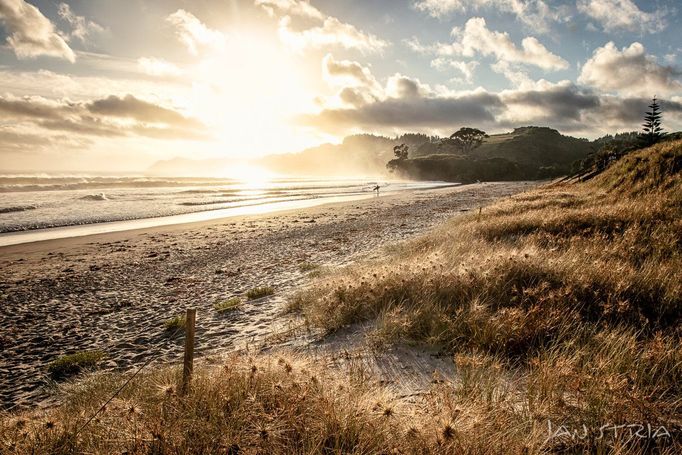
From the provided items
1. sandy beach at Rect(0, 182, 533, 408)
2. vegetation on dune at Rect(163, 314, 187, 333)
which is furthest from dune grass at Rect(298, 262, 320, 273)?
vegetation on dune at Rect(163, 314, 187, 333)

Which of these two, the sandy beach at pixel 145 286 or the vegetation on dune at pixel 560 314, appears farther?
the sandy beach at pixel 145 286

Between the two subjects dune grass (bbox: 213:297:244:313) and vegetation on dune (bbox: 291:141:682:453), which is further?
dune grass (bbox: 213:297:244:313)

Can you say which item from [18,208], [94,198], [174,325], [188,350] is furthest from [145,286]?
[94,198]

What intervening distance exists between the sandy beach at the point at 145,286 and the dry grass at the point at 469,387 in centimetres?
199

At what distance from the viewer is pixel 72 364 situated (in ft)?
22.7

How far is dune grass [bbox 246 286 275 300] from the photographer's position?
10.6 meters

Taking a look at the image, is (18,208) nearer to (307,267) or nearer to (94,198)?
(94,198)

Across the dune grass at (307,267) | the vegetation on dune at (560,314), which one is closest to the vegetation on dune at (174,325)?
the vegetation on dune at (560,314)

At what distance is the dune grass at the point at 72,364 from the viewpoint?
6751 millimetres

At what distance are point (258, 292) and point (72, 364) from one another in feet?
16.0

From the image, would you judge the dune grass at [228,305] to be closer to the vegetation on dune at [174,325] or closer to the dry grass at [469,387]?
the vegetation on dune at [174,325]

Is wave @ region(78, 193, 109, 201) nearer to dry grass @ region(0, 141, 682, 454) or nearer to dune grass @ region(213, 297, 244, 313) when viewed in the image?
dune grass @ region(213, 297, 244, 313)

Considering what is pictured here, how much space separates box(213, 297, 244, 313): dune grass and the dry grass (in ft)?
11.6

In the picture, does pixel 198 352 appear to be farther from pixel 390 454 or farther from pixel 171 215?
pixel 171 215
